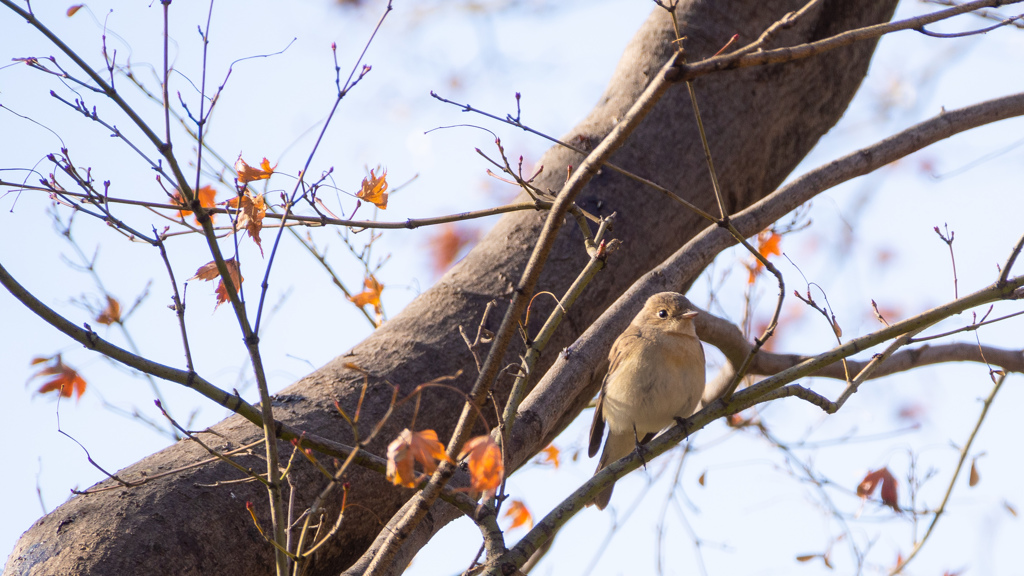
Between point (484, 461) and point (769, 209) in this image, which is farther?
point (769, 209)

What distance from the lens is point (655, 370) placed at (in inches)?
155

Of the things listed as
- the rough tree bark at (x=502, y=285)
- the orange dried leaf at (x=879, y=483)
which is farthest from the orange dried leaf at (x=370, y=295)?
the orange dried leaf at (x=879, y=483)

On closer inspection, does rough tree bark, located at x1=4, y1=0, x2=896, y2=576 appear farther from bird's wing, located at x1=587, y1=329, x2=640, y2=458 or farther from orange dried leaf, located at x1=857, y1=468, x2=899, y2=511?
orange dried leaf, located at x1=857, y1=468, x2=899, y2=511

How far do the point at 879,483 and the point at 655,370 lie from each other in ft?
4.76

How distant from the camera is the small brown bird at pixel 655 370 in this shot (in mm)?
3949

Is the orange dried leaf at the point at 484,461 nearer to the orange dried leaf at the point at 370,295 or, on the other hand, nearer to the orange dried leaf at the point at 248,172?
the orange dried leaf at the point at 248,172

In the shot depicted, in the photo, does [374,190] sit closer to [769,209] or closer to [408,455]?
[408,455]

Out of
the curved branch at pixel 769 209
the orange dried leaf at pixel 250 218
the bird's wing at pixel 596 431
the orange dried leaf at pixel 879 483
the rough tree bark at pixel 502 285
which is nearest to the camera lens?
the orange dried leaf at pixel 250 218

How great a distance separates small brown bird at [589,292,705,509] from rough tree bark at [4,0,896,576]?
24cm

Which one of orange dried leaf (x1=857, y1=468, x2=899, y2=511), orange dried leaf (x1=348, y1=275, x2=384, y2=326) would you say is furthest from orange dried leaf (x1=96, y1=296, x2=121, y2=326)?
orange dried leaf (x1=857, y1=468, x2=899, y2=511)

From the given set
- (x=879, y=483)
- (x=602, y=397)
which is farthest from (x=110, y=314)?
(x=879, y=483)

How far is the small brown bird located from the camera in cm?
395

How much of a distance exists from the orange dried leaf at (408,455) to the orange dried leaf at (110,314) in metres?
2.69

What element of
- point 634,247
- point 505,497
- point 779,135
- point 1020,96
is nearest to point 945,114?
point 1020,96
